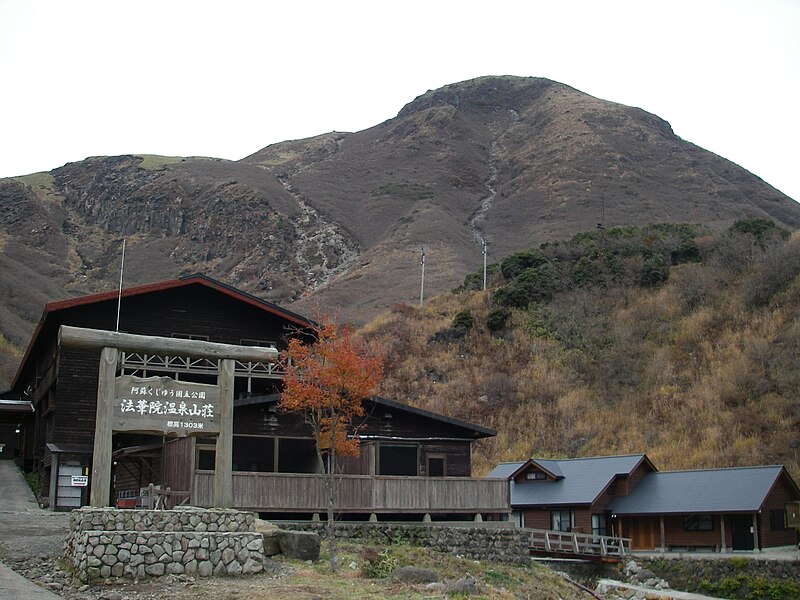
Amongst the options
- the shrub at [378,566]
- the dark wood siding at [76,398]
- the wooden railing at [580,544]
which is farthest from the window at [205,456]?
the wooden railing at [580,544]

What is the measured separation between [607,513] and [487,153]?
5099 inches

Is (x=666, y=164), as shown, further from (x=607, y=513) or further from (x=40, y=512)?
(x=40, y=512)

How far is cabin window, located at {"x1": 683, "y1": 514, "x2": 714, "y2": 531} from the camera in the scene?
3712 cm

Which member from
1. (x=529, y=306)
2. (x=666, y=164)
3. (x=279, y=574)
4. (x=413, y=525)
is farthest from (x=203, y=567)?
(x=666, y=164)

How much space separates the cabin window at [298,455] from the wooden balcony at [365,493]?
357cm

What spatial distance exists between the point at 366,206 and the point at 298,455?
103643 millimetres

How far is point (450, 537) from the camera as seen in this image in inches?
1075

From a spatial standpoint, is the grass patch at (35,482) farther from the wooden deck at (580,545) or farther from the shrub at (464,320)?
the shrub at (464,320)

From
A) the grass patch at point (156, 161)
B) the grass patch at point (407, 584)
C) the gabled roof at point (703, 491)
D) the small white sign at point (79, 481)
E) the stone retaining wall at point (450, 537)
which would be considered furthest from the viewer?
the grass patch at point (156, 161)

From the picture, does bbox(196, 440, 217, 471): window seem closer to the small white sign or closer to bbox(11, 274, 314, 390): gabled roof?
the small white sign

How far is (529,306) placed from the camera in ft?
213

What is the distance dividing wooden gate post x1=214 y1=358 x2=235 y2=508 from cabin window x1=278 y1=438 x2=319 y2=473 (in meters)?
11.4

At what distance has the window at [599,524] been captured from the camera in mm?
39844

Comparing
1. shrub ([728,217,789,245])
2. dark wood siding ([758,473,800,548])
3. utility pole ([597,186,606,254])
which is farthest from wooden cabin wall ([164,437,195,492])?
shrub ([728,217,789,245])
